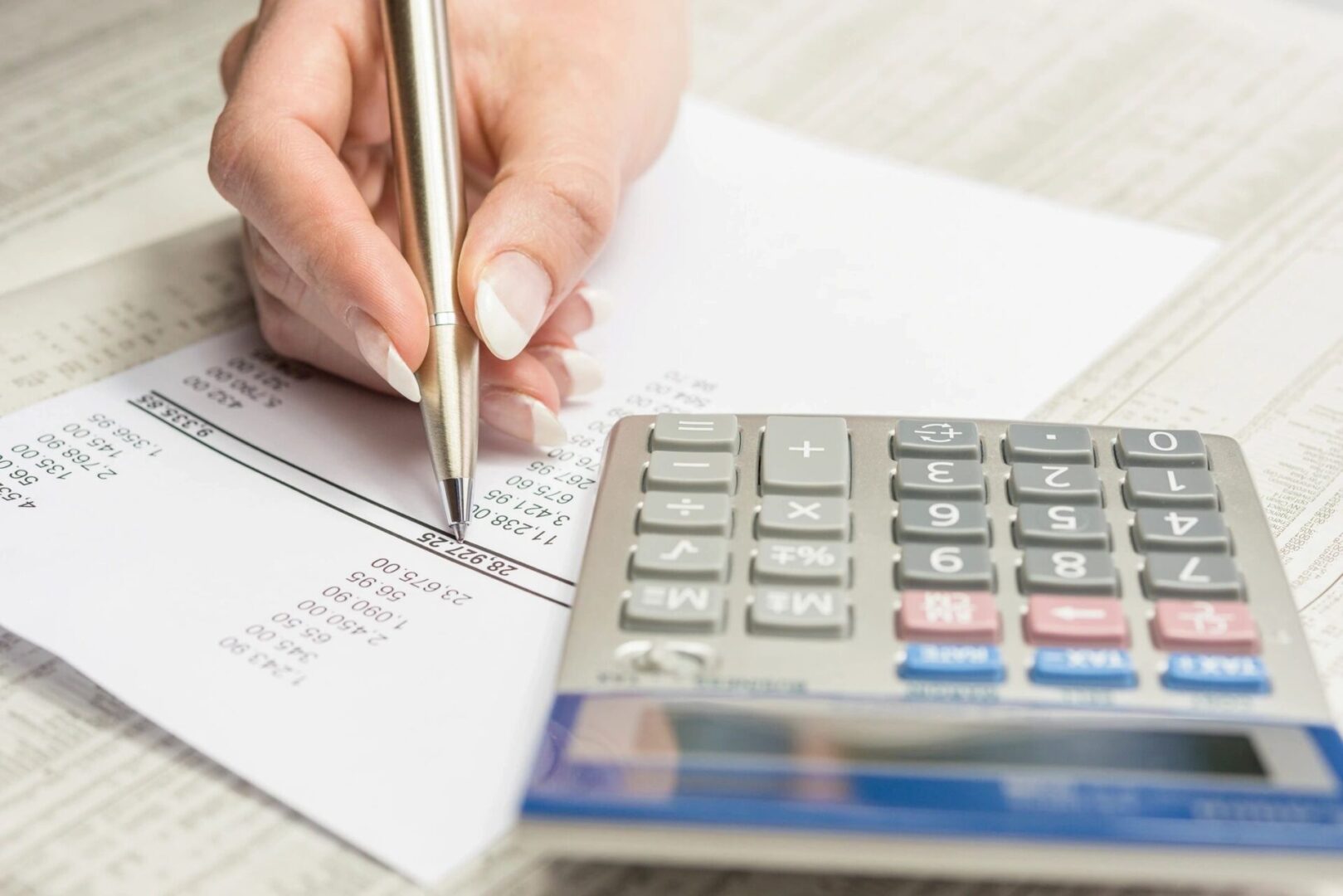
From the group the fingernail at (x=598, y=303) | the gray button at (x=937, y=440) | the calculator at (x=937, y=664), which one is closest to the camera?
the calculator at (x=937, y=664)

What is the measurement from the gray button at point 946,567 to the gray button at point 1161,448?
57 millimetres

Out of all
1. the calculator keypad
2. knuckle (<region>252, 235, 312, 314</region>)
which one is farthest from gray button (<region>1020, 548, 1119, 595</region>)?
knuckle (<region>252, 235, 312, 314</region>)

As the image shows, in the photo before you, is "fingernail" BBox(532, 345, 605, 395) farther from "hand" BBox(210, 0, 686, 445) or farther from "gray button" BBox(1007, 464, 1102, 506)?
"gray button" BBox(1007, 464, 1102, 506)

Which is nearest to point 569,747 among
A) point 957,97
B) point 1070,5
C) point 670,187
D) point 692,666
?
point 692,666

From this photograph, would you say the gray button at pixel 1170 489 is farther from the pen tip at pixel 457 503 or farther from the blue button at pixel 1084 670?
the pen tip at pixel 457 503

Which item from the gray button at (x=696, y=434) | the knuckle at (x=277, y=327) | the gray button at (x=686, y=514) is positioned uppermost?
the knuckle at (x=277, y=327)

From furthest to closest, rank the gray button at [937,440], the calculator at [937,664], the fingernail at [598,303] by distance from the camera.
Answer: the fingernail at [598,303], the gray button at [937,440], the calculator at [937,664]

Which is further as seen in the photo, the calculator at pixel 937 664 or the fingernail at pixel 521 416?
the fingernail at pixel 521 416

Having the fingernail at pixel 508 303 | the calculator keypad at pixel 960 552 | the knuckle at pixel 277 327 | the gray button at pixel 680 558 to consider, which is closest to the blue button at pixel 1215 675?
the calculator keypad at pixel 960 552

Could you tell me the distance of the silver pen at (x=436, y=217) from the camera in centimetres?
38

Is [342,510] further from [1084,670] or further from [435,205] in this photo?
[1084,670]

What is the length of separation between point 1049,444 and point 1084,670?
82mm

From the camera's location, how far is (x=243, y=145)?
43 cm

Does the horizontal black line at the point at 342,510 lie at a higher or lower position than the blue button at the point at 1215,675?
higher
